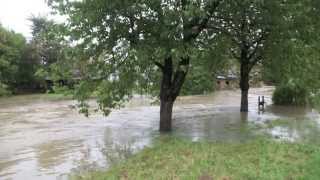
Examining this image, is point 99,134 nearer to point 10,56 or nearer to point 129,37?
point 129,37

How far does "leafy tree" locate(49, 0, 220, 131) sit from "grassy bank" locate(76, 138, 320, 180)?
3865mm

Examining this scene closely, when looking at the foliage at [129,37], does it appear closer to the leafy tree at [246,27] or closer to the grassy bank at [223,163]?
the leafy tree at [246,27]

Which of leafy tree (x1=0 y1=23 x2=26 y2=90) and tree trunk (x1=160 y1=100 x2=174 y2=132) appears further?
leafy tree (x1=0 y1=23 x2=26 y2=90)

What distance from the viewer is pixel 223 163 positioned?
12328 millimetres

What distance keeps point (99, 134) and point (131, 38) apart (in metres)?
5.63

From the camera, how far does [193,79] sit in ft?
90.2

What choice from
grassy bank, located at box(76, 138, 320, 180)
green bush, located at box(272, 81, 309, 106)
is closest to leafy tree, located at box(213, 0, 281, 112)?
grassy bank, located at box(76, 138, 320, 180)

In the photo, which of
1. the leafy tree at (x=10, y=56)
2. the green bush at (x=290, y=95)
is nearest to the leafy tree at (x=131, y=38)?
the green bush at (x=290, y=95)

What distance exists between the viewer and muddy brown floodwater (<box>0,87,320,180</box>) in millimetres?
15203

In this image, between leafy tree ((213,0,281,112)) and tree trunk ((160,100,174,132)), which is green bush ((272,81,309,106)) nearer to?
leafy tree ((213,0,281,112))

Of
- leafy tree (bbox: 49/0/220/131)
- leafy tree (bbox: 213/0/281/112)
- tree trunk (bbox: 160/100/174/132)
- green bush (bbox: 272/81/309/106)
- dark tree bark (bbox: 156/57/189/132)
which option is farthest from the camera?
green bush (bbox: 272/81/309/106)

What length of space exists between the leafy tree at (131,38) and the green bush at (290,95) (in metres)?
17.2

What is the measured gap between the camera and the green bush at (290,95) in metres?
34.5

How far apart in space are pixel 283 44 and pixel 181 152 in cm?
837
